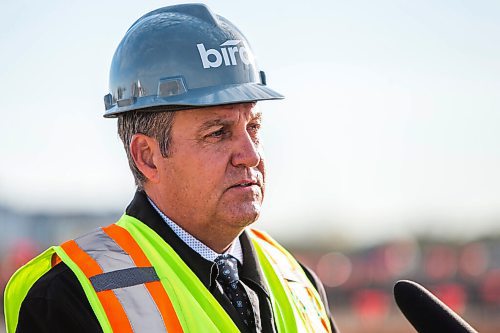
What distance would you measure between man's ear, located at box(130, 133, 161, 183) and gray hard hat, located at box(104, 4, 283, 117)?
11 cm

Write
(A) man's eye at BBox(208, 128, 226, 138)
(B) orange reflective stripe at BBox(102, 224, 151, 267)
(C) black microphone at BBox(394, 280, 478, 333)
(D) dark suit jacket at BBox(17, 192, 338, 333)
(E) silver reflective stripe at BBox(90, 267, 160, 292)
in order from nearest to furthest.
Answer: (C) black microphone at BBox(394, 280, 478, 333), (D) dark suit jacket at BBox(17, 192, 338, 333), (E) silver reflective stripe at BBox(90, 267, 160, 292), (B) orange reflective stripe at BBox(102, 224, 151, 267), (A) man's eye at BBox(208, 128, 226, 138)

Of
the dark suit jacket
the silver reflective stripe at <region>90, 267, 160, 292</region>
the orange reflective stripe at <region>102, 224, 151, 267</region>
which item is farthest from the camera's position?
the orange reflective stripe at <region>102, 224, 151, 267</region>

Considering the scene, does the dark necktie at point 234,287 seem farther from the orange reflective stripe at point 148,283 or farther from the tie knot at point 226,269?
the orange reflective stripe at point 148,283

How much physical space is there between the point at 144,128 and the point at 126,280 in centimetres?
62

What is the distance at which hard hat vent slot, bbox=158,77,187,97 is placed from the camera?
3922mm

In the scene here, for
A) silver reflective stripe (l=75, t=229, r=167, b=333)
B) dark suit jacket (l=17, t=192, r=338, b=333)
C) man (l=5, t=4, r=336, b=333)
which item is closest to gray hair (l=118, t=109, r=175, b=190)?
man (l=5, t=4, r=336, b=333)

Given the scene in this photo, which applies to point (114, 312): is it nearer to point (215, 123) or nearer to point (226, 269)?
point (226, 269)

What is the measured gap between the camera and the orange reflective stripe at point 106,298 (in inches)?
138

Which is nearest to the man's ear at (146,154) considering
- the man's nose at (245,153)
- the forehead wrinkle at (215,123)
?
the forehead wrinkle at (215,123)

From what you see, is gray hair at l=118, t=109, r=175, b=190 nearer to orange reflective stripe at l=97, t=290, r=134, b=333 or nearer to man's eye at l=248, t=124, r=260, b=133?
man's eye at l=248, t=124, r=260, b=133

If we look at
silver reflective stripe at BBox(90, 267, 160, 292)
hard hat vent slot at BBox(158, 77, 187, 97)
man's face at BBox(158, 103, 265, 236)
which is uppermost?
hard hat vent slot at BBox(158, 77, 187, 97)

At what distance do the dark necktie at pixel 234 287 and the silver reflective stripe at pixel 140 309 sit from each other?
32cm

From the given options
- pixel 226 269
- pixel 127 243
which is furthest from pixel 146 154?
pixel 226 269

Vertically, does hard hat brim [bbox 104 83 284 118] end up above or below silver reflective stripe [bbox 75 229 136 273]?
above
